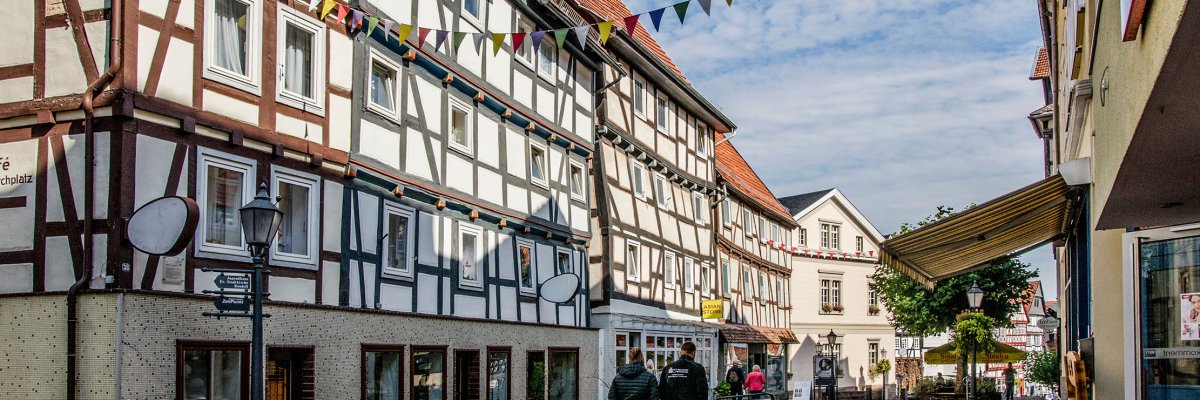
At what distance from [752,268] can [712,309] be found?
1011 centimetres

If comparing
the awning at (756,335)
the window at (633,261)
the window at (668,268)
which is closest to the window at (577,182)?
the window at (633,261)

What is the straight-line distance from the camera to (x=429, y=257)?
17656mm

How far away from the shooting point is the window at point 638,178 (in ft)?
89.9

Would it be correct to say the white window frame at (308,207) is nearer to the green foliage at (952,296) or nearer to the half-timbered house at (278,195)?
the half-timbered house at (278,195)

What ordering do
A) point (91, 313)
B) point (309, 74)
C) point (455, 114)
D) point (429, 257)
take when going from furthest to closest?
point (455, 114) → point (429, 257) → point (309, 74) → point (91, 313)

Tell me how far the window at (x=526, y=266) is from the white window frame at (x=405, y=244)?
13.2 ft

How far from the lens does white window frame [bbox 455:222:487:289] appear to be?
61.2ft

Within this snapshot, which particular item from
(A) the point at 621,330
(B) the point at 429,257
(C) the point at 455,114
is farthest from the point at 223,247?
(A) the point at 621,330

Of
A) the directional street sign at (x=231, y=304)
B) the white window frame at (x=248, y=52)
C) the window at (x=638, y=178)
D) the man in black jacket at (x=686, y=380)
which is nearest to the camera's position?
the directional street sign at (x=231, y=304)

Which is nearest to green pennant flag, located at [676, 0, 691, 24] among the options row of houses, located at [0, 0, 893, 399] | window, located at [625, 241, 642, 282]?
row of houses, located at [0, 0, 893, 399]

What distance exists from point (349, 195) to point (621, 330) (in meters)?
11.2

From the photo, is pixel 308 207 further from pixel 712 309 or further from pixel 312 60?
pixel 712 309

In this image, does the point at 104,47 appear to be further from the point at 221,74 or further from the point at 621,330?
the point at 621,330

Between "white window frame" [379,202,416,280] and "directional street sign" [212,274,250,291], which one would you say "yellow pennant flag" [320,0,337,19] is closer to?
"white window frame" [379,202,416,280]
